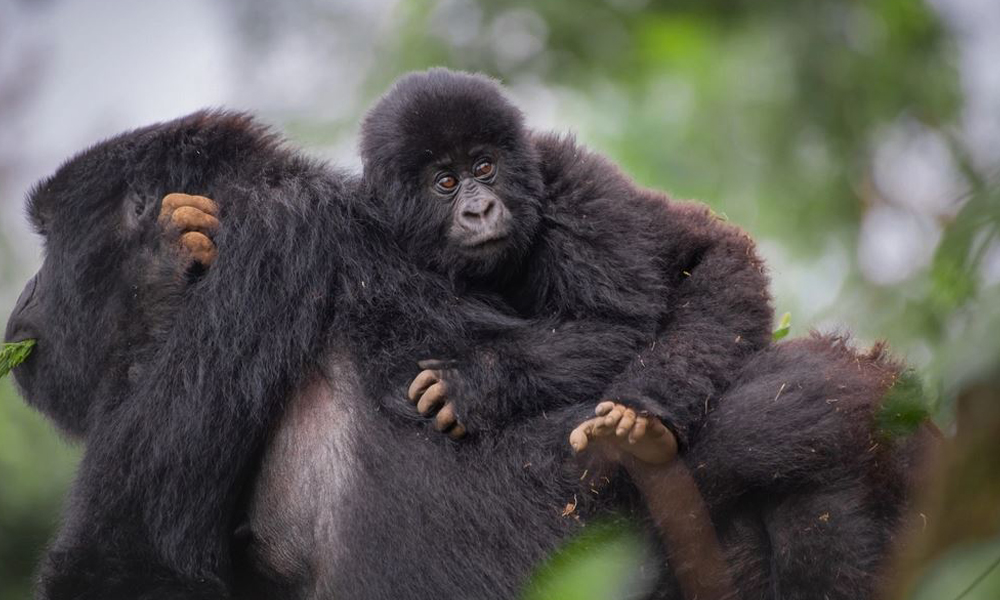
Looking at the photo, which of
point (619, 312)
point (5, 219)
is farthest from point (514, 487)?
point (5, 219)

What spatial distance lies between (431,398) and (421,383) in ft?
0.16

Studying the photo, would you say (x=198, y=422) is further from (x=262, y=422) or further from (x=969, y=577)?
(x=969, y=577)

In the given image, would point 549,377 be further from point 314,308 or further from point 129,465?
point 129,465

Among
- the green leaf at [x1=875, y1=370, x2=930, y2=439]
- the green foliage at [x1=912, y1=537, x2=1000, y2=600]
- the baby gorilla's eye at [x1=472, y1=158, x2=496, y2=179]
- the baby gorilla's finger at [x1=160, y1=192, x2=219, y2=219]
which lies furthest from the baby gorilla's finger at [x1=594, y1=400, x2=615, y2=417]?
the green foliage at [x1=912, y1=537, x2=1000, y2=600]

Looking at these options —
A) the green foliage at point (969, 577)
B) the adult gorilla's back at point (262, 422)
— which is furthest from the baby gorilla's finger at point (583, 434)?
the green foliage at point (969, 577)

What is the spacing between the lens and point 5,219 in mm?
6711

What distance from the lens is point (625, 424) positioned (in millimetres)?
2477

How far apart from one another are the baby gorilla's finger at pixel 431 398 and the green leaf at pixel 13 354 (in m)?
1.16

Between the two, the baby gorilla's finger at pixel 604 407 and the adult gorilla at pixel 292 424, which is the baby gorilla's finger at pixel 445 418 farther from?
the baby gorilla's finger at pixel 604 407

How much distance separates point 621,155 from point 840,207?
1318mm

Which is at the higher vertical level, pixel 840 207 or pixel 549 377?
pixel 840 207

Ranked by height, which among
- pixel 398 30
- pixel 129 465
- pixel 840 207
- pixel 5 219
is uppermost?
pixel 398 30

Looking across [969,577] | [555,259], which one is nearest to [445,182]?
[555,259]

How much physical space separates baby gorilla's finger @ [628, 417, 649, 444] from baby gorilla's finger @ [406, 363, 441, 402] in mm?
523
